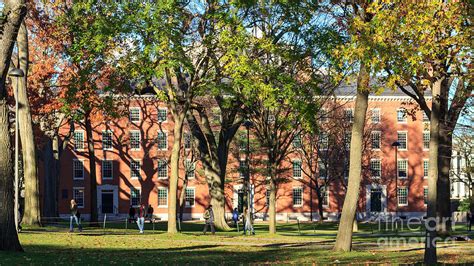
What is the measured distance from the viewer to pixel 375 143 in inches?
3435

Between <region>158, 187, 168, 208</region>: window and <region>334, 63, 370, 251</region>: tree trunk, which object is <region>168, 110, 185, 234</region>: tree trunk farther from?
<region>158, 187, 168, 208</region>: window

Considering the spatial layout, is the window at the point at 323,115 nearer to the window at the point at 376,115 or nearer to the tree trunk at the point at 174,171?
the tree trunk at the point at 174,171

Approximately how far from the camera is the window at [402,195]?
90875 millimetres

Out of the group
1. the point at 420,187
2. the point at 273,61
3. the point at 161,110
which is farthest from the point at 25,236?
the point at 420,187

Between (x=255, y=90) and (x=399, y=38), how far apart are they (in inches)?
582

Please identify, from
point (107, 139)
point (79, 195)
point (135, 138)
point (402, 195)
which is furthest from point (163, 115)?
point (402, 195)

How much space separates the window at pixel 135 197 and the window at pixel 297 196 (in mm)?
17496

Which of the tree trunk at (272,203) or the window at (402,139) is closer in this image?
the tree trunk at (272,203)

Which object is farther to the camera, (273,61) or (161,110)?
(161,110)

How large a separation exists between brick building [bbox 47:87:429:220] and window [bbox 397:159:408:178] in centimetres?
4

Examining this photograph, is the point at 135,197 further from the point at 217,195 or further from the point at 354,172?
the point at 354,172

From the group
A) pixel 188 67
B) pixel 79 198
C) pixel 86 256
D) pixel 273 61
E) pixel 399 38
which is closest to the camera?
pixel 399 38

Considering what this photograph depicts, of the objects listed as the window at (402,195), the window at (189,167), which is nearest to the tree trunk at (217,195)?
the window at (189,167)

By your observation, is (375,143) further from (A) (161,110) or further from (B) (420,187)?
(A) (161,110)
